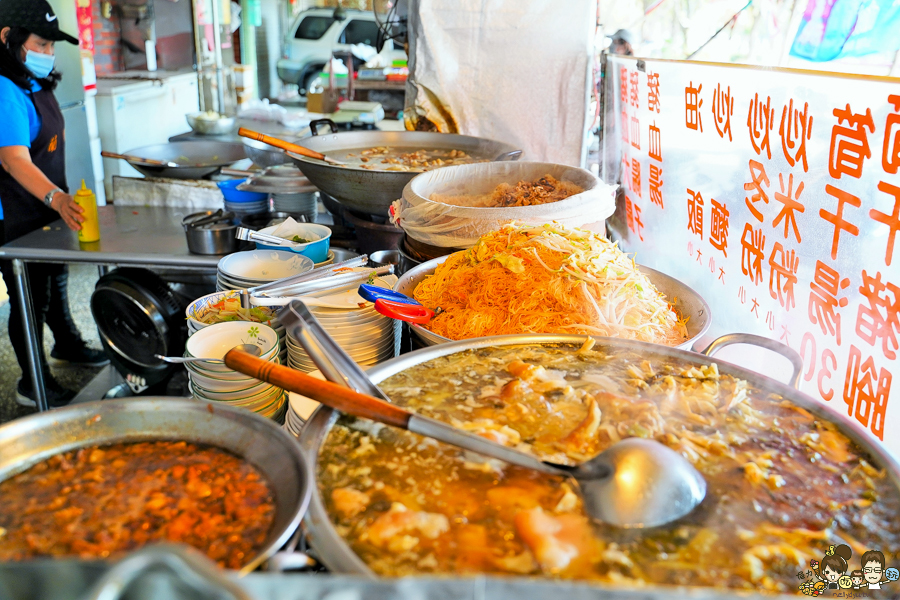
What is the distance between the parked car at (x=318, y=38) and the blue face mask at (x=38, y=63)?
1464 centimetres

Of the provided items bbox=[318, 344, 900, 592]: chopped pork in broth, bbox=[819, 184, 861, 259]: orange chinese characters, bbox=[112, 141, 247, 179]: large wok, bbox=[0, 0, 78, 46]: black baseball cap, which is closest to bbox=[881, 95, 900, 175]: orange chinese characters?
bbox=[819, 184, 861, 259]: orange chinese characters

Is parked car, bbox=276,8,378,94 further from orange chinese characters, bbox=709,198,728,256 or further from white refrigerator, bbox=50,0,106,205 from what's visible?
orange chinese characters, bbox=709,198,728,256

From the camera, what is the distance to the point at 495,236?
2.36 meters

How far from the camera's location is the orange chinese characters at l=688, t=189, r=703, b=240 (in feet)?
10.1

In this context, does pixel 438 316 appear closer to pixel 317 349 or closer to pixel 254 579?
pixel 317 349

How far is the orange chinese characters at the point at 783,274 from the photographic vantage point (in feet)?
7.69

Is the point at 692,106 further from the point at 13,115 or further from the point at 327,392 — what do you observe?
the point at 13,115

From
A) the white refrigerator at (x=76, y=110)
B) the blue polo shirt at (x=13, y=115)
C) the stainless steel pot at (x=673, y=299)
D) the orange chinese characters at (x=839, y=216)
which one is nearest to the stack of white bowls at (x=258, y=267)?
the stainless steel pot at (x=673, y=299)

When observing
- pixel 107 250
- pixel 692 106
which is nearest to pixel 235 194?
pixel 107 250

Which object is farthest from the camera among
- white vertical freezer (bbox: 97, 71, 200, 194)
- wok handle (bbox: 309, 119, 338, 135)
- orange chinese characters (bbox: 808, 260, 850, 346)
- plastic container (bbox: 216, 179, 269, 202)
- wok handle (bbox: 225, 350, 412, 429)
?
white vertical freezer (bbox: 97, 71, 200, 194)

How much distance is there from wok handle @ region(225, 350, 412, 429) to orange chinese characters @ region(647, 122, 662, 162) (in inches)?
110

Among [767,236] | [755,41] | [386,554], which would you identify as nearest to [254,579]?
[386,554]

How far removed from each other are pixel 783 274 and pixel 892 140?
714mm

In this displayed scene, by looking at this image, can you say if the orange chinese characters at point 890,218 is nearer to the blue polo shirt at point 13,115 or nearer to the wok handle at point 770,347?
the wok handle at point 770,347
